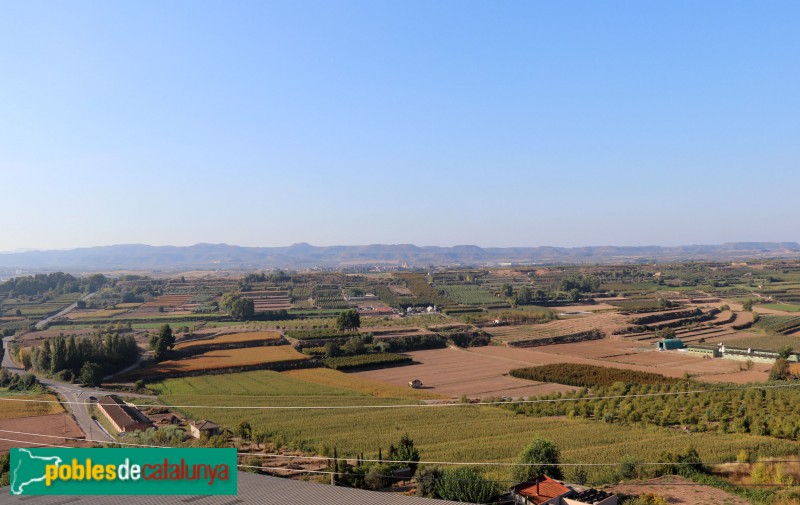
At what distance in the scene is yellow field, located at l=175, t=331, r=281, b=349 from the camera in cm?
4750

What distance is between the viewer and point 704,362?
40.3 metres

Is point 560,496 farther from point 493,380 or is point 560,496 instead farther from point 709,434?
point 493,380

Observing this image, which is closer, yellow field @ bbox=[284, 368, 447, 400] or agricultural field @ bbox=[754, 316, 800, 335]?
yellow field @ bbox=[284, 368, 447, 400]

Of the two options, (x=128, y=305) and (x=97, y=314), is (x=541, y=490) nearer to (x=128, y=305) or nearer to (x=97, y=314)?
(x=97, y=314)

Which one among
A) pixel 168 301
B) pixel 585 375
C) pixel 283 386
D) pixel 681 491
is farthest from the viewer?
pixel 168 301

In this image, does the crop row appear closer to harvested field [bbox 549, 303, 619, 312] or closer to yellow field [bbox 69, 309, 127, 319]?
harvested field [bbox 549, 303, 619, 312]

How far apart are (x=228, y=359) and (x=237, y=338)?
9244 millimetres

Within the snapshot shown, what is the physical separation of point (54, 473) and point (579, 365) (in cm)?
3401

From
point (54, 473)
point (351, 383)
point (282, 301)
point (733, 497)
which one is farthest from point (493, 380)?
point (282, 301)

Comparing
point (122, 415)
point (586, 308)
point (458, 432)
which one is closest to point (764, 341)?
point (586, 308)

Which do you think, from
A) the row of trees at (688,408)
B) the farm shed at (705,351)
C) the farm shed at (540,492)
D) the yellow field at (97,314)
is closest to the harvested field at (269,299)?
the yellow field at (97,314)

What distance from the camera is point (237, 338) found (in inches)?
2005

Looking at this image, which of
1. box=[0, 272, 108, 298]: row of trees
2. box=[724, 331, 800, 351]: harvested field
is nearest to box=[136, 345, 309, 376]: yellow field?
box=[724, 331, 800, 351]: harvested field

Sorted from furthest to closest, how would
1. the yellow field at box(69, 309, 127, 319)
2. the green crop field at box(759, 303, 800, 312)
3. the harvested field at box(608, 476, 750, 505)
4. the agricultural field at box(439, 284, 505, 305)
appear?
the agricultural field at box(439, 284, 505, 305), the yellow field at box(69, 309, 127, 319), the green crop field at box(759, 303, 800, 312), the harvested field at box(608, 476, 750, 505)
